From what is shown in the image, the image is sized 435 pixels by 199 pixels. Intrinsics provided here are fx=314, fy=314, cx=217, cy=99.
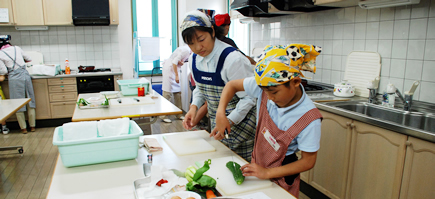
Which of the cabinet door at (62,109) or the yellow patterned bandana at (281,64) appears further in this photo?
the cabinet door at (62,109)

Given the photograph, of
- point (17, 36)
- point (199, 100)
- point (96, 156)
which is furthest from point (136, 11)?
point (96, 156)

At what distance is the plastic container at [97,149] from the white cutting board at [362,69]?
2.08 m

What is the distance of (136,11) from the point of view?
5727 mm

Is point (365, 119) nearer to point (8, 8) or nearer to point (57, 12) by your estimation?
point (57, 12)

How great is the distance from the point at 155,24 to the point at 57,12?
1642 mm

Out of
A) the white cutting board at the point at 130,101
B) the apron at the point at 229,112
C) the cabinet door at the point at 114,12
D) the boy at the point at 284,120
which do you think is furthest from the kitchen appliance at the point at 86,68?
the boy at the point at 284,120

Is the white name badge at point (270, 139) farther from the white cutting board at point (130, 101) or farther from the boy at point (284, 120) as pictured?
the white cutting board at point (130, 101)

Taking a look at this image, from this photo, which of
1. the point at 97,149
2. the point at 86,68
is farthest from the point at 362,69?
the point at 86,68

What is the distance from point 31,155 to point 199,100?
9.53ft

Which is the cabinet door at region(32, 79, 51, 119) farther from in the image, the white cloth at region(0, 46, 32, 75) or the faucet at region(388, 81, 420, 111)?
the faucet at region(388, 81, 420, 111)

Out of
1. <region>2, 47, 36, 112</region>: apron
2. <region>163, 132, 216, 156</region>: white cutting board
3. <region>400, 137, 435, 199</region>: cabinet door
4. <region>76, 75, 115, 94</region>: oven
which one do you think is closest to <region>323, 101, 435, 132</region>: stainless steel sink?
<region>400, 137, 435, 199</region>: cabinet door

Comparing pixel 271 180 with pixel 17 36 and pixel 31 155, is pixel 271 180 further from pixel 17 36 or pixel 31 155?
pixel 17 36

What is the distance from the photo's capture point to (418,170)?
70.4 inches

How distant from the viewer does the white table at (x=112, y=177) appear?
115cm
